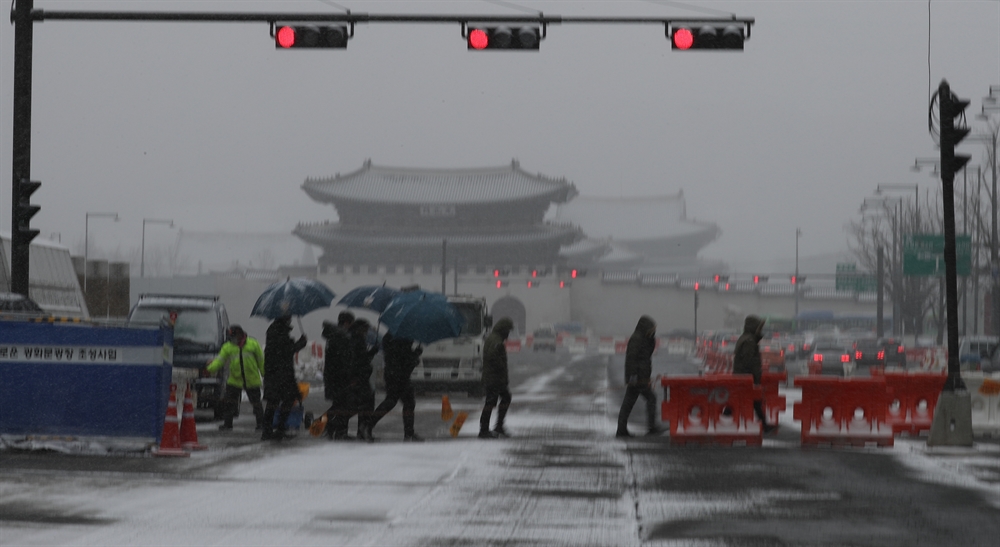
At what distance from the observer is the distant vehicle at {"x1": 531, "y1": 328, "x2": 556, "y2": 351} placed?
241ft

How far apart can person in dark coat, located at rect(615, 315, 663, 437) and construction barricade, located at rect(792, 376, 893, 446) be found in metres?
1.95

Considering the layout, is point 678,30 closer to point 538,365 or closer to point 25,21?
point 25,21

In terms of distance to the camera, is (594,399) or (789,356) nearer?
(594,399)

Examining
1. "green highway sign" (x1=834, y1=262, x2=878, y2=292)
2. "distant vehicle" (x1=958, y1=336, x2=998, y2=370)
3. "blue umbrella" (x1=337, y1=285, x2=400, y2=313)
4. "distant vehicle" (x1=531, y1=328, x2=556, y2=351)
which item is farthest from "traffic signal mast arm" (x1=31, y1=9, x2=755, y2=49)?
"green highway sign" (x1=834, y1=262, x2=878, y2=292)

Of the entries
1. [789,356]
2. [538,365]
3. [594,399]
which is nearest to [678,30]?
[594,399]

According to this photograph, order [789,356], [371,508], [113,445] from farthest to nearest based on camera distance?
[789,356] → [113,445] → [371,508]

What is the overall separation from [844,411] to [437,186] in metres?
74.8

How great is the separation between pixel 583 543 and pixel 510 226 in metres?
80.3

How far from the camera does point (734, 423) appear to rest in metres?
16.3

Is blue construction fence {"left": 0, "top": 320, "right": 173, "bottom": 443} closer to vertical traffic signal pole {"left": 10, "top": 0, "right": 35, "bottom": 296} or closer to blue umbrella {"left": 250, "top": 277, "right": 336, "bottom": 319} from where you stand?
vertical traffic signal pole {"left": 10, "top": 0, "right": 35, "bottom": 296}

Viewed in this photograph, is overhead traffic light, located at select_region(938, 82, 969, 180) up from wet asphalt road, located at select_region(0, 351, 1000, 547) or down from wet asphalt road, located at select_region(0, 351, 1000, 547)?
up

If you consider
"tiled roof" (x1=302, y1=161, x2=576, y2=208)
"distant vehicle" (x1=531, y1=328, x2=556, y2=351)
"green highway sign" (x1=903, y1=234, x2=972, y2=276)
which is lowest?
"distant vehicle" (x1=531, y1=328, x2=556, y2=351)

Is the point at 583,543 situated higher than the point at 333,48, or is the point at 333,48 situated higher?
the point at 333,48

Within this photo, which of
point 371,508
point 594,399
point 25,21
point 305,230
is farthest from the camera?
point 305,230
